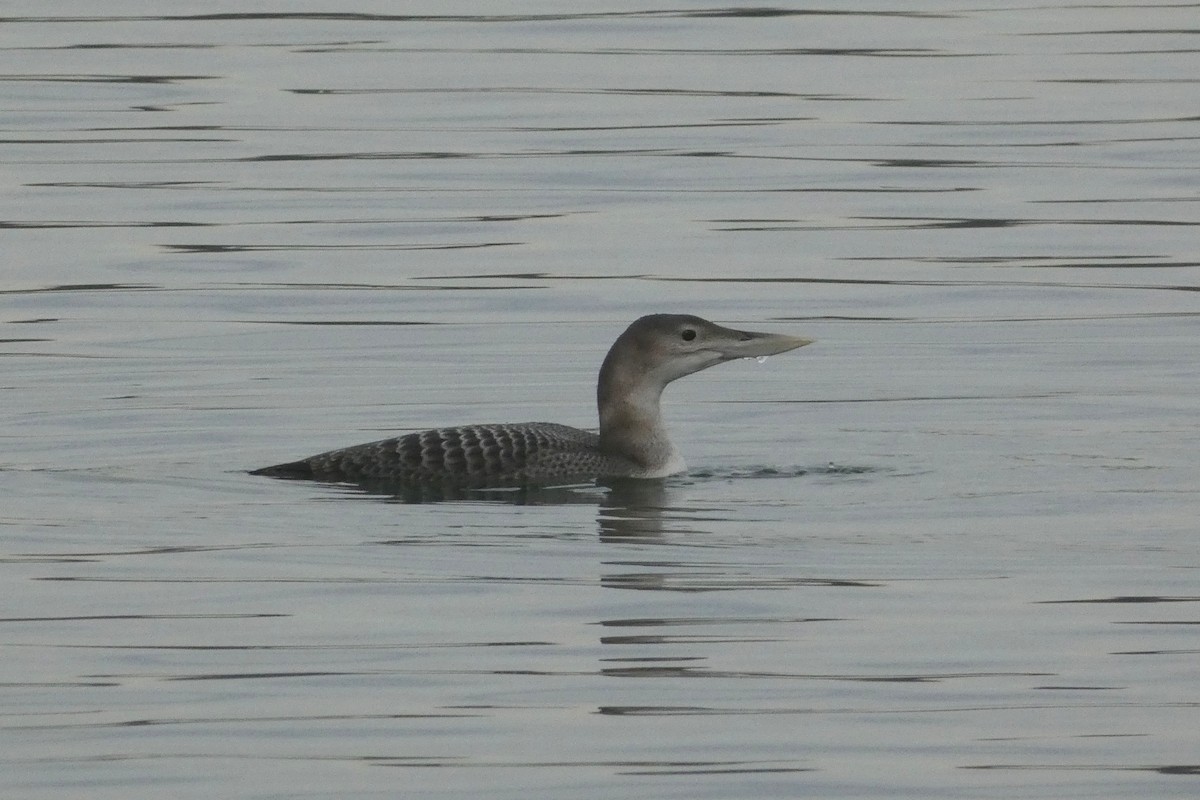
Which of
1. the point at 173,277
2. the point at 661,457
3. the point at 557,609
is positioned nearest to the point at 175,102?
the point at 173,277

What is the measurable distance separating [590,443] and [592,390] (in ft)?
5.73

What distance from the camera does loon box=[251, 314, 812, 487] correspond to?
1041cm

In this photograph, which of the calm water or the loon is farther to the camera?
the loon

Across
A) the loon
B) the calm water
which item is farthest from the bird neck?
the calm water

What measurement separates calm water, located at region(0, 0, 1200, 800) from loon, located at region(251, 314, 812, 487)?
23 cm

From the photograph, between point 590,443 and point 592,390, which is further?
point 592,390

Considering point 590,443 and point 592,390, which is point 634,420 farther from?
point 592,390

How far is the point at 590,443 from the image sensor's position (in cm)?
1100

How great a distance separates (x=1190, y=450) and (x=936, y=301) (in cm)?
370

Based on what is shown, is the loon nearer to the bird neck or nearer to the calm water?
the bird neck

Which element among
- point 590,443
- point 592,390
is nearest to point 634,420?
point 590,443

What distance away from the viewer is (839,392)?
493 inches

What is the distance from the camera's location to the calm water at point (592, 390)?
23.0ft

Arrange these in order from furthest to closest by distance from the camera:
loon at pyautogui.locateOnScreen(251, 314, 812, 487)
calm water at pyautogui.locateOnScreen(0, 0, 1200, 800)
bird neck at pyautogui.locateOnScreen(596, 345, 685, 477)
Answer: bird neck at pyautogui.locateOnScreen(596, 345, 685, 477)
loon at pyautogui.locateOnScreen(251, 314, 812, 487)
calm water at pyautogui.locateOnScreen(0, 0, 1200, 800)
